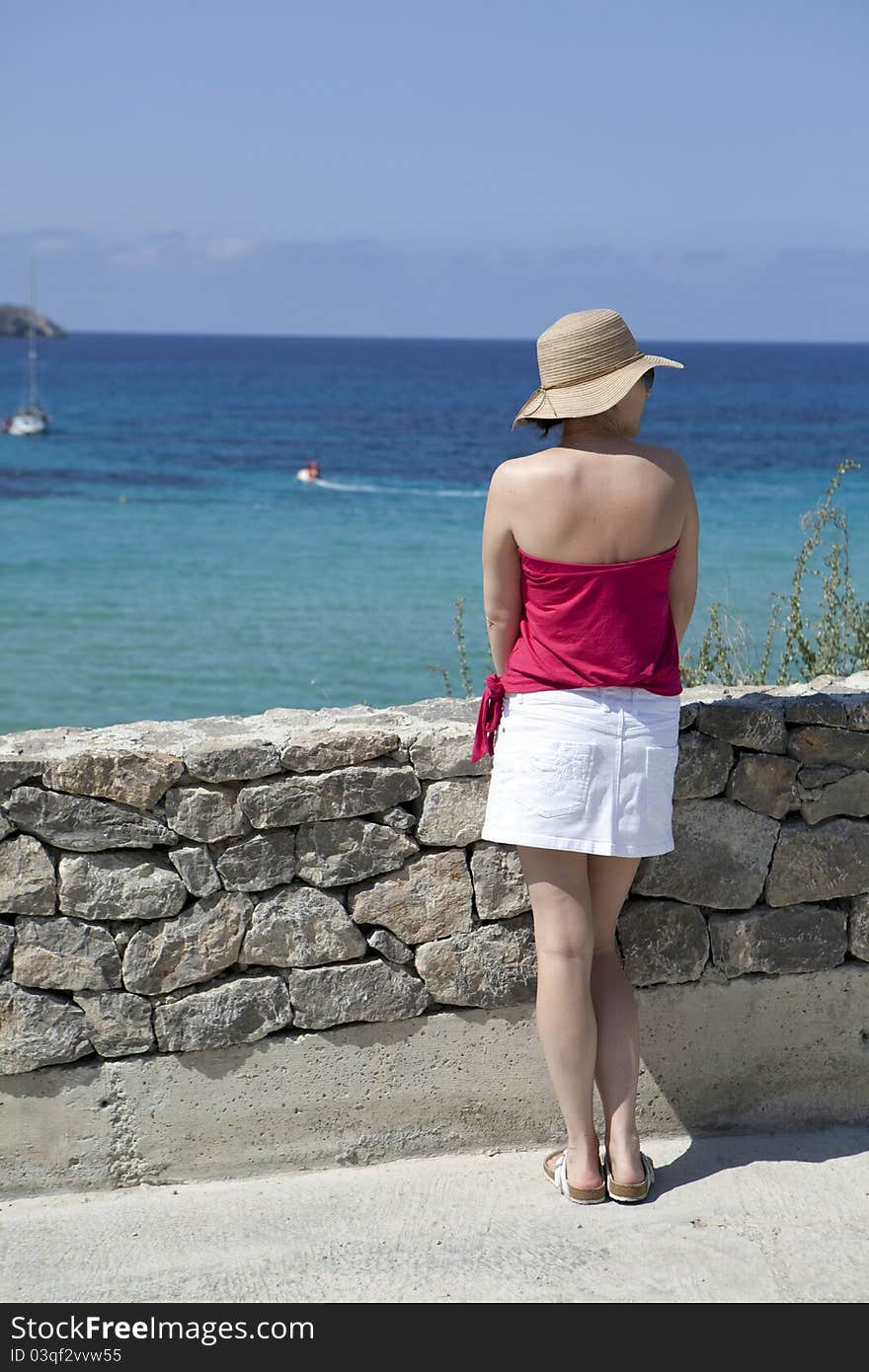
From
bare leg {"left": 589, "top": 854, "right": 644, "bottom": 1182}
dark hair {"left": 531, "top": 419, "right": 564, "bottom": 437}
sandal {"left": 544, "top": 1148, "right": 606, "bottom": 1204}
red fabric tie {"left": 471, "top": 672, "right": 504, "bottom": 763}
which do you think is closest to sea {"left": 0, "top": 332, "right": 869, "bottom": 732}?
dark hair {"left": 531, "top": 419, "right": 564, "bottom": 437}

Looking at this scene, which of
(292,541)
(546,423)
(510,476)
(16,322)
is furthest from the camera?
(16,322)

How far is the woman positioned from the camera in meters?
2.99

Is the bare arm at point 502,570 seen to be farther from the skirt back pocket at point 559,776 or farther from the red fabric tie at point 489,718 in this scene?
the skirt back pocket at point 559,776

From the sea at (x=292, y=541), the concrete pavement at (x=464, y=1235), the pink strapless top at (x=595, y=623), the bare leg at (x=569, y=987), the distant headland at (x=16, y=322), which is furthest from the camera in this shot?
the distant headland at (x=16, y=322)

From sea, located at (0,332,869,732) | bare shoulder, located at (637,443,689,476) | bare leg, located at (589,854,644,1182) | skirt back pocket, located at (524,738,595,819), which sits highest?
bare shoulder, located at (637,443,689,476)

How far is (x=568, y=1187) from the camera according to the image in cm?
329

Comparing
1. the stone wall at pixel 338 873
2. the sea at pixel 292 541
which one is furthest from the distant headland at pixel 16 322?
the stone wall at pixel 338 873

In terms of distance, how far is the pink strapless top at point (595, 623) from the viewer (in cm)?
302

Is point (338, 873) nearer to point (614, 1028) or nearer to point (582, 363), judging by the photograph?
point (614, 1028)

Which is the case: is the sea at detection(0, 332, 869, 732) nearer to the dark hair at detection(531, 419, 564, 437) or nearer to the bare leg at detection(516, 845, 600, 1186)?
the dark hair at detection(531, 419, 564, 437)

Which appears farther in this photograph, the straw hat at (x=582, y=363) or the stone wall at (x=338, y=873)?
the stone wall at (x=338, y=873)

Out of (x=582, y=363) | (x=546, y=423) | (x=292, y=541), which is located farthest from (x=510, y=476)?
(x=292, y=541)

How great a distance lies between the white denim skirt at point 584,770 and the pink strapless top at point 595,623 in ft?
0.13

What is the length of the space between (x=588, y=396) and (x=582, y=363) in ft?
0.28
